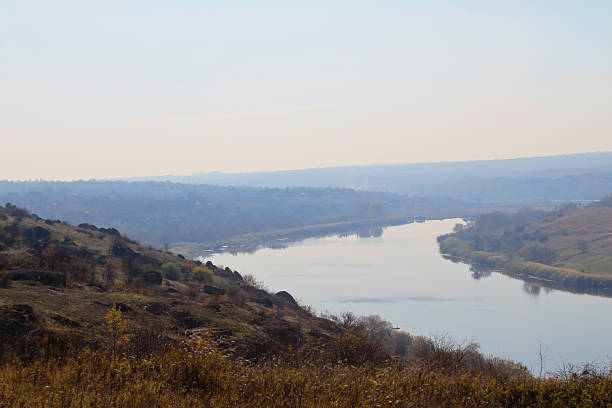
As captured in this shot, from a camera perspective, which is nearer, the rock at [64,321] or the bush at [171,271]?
the rock at [64,321]

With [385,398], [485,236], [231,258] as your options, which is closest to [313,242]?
[231,258]

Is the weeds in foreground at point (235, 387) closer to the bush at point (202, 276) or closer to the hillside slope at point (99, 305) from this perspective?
the hillside slope at point (99, 305)

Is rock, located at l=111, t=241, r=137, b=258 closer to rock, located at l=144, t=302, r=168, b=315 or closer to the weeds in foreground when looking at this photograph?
rock, located at l=144, t=302, r=168, b=315

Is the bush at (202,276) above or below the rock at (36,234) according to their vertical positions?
below

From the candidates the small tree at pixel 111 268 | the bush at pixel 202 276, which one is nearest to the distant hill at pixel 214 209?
the bush at pixel 202 276

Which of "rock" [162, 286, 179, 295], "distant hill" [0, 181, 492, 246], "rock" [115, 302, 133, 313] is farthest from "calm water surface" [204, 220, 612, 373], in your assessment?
"distant hill" [0, 181, 492, 246]
